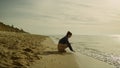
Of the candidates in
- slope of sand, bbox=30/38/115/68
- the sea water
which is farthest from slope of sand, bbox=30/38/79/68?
the sea water

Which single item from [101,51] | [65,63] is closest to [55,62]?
[65,63]

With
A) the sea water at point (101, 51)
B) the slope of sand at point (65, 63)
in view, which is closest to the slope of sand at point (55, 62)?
the slope of sand at point (65, 63)

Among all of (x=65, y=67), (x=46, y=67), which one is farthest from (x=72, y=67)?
(x=46, y=67)

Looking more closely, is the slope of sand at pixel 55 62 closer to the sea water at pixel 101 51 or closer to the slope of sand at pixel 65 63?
the slope of sand at pixel 65 63

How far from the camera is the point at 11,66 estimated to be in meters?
8.73

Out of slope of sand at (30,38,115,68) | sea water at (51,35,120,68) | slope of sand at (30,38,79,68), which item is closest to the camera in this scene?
slope of sand at (30,38,79,68)

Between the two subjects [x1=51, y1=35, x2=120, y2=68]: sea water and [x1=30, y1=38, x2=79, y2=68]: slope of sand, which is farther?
[x1=51, y1=35, x2=120, y2=68]: sea water

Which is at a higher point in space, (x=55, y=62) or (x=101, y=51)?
(x=55, y=62)

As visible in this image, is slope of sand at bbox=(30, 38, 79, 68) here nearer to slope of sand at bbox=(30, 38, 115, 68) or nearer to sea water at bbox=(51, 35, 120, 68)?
slope of sand at bbox=(30, 38, 115, 68)

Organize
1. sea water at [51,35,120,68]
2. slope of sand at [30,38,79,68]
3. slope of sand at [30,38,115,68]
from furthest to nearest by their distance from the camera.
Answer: sea water at [51,35,120,68] < slope of sand at [30,38,115,68] < slope of sand at [30,38,79,68]

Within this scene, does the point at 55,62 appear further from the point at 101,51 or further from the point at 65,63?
the point at 101,51

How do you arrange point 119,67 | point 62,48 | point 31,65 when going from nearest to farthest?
1. point 31,65
2. point 119,67
3. point 62,48

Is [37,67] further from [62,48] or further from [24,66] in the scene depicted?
[62,48]

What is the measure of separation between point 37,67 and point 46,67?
Answer: 1.44ft
